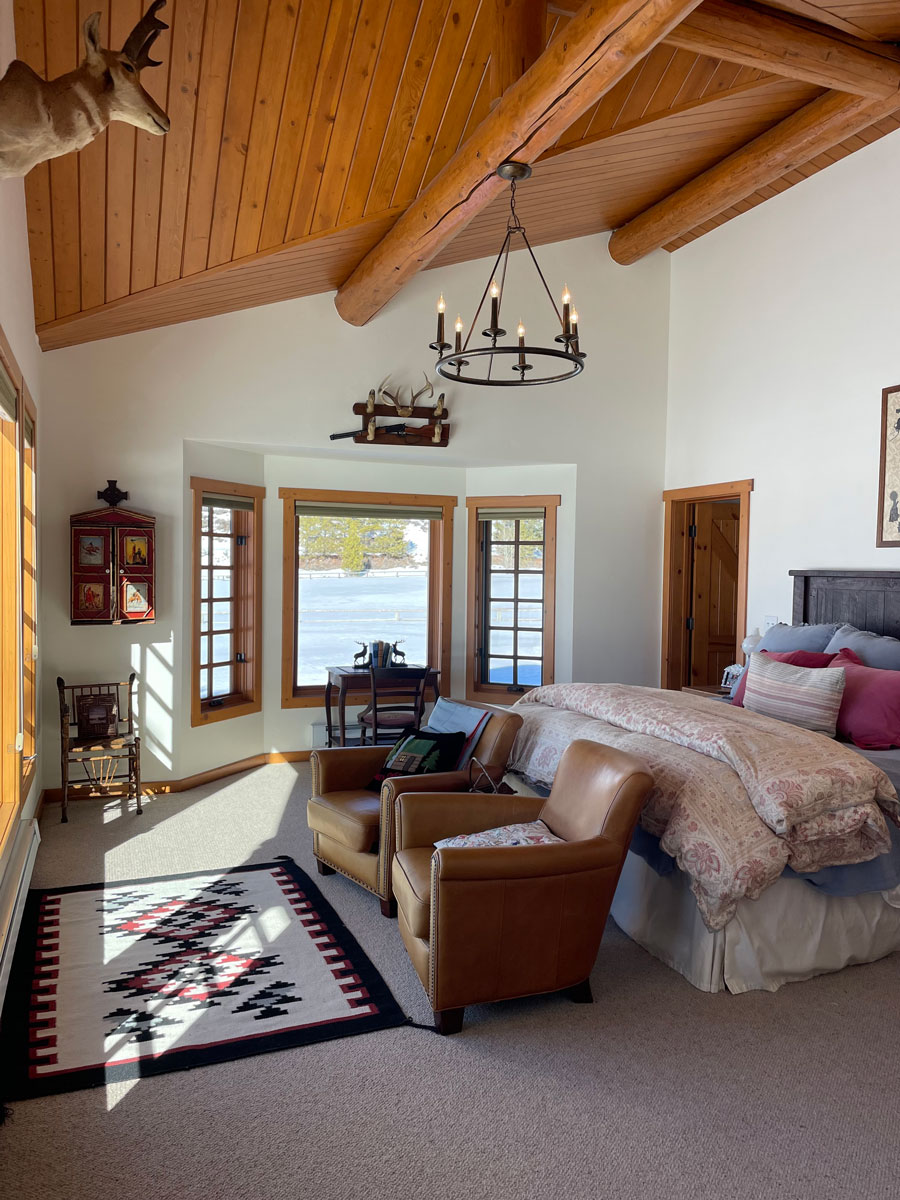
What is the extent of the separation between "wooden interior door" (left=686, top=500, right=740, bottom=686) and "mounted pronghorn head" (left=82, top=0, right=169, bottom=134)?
5.80 metres

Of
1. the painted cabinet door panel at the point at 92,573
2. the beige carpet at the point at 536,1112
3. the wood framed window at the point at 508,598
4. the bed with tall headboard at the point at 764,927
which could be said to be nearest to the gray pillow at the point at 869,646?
the bed with tall headboard at the point at 764,927

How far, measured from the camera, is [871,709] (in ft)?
12.9

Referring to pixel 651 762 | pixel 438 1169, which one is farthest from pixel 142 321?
pixel 438 1169

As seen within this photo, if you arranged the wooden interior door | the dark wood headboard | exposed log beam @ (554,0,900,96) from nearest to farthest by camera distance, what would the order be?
exposed log beam @ (554,0,900,96) < the dark wood headboard < the wooden interior door

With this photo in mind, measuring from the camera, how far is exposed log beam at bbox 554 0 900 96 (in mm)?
3736

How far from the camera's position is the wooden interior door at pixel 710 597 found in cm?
705

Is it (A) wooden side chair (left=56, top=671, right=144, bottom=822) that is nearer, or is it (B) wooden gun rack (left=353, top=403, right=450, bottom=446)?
(A) wooden side chair (left=56, top=671, right=144, bottom=822)

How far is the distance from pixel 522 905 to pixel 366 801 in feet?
4.56

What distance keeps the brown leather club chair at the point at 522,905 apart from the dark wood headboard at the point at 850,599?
2.56m

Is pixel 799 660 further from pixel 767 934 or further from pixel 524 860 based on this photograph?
pixel 524 860

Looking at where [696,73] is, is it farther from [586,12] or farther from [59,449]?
[59,449]

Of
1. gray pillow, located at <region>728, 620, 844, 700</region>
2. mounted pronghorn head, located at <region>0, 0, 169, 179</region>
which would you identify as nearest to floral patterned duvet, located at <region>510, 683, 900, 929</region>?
gray pillow, located at <region>728, 620, 844, 700</region>

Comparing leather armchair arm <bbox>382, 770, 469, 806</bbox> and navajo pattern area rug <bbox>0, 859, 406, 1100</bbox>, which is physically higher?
leather armchair arm <bbox>382, 770, 469, 806</bbox>

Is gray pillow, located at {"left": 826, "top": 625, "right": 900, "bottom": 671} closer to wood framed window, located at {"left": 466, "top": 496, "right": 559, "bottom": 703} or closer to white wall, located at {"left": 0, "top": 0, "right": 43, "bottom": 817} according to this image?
wood framed window, located at {"left": 466, "top": 496, "right": 559, "bottom": 703}
